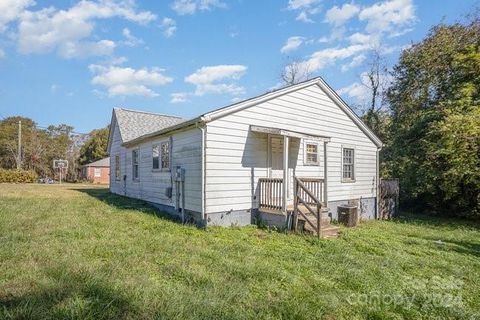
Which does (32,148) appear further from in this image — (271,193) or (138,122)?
(271,193)

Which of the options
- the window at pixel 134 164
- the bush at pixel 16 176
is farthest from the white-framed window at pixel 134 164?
the bush at pixel 16 176

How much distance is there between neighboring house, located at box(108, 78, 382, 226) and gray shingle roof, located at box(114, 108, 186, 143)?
2320 mm

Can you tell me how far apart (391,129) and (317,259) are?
18208 mm

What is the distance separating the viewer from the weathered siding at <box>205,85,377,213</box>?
8.83 metres

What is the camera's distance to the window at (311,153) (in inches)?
444

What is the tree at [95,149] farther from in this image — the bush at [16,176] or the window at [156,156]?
the window at [156,156]

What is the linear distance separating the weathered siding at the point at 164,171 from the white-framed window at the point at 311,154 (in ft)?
13.9

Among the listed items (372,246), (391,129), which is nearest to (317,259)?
(372,246)

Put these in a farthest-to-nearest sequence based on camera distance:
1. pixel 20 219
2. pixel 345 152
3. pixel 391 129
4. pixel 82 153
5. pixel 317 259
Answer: pixel 82 153 → pixel 391 129 → pixel 345 152 → pixel 20 219 → pixel 317 259

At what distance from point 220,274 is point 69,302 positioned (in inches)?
85.1

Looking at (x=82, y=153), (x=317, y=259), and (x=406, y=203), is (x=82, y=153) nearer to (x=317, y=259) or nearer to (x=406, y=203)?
(x=406, y=203)

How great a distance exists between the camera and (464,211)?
13.6m

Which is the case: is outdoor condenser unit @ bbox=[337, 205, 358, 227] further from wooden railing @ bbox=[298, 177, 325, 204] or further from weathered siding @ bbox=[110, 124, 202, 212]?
weathered siding @ bbox=[110, 124, 202, 212]

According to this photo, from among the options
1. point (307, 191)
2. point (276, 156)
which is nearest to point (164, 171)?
point (276, 156)
